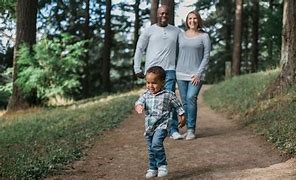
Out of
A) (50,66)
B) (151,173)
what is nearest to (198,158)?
(151,173)

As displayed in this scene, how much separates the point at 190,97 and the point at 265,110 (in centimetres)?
276

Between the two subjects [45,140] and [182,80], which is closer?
[182,80]

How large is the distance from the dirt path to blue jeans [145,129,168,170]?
9.2 inches

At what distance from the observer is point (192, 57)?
28.0 feet

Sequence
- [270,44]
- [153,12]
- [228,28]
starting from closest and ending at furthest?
[153,12]
[270,44]
[228,28]

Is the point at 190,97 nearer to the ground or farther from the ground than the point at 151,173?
farther from the ground

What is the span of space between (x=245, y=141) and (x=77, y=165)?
3.03 m

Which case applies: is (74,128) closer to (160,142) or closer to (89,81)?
(160,142)

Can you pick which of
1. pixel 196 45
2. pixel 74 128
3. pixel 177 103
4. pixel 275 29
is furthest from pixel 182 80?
pixel 275 29

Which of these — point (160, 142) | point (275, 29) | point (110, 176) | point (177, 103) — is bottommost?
point (110, 176)

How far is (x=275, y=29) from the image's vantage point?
26406 mm

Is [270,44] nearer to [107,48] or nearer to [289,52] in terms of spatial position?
[107,48]

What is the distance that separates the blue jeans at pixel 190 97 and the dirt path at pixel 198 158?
1.32 ft

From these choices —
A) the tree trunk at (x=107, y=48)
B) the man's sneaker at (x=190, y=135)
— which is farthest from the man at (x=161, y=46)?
A: the tree trunk at (x=107, y=48)
